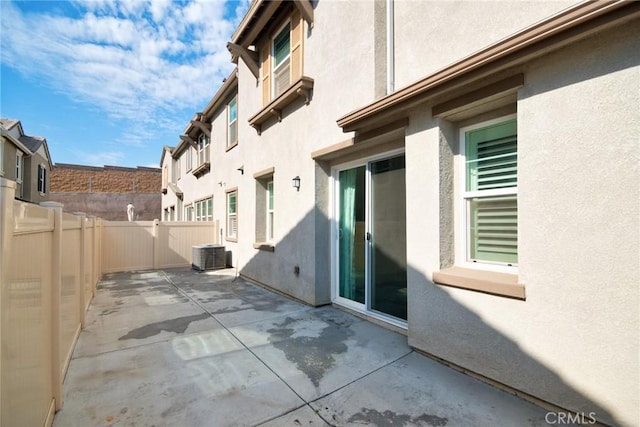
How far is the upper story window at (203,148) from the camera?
46.6ft

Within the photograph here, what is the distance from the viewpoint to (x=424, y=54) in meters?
3.92

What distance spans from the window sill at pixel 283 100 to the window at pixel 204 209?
6667 millimetres

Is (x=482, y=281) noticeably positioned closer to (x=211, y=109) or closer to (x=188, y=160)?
(x=211, y=109)

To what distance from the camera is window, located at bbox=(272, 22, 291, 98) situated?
711 cm

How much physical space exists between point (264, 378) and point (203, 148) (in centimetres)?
1352

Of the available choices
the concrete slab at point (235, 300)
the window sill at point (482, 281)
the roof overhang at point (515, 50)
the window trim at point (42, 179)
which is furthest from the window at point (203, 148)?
the window trim at point (42, 179)

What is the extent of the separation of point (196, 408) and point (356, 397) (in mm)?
1505

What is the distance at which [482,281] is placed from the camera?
3123 mm

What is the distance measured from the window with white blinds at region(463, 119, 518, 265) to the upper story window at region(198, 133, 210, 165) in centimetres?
1231

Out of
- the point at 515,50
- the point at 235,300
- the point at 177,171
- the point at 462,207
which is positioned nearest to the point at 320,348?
the point at 462,207

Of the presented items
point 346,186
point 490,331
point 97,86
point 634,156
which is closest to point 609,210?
point 634,156

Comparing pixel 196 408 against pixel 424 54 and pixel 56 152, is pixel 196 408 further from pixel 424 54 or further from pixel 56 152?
pixel 56 152

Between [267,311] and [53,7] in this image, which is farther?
[53,7]

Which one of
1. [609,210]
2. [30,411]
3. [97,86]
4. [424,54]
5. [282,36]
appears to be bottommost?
[30,411]
